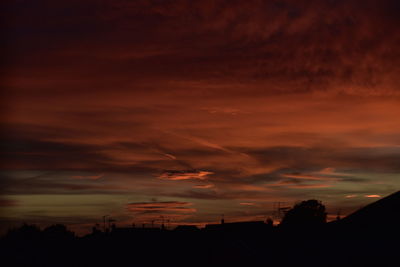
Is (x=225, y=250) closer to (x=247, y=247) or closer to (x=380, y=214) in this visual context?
(x=247, y=247)

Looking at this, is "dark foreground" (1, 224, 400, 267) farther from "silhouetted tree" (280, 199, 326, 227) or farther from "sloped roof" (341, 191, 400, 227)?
"silhouetted tree" (280, 199, 326, 227)

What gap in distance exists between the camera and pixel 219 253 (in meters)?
48.7

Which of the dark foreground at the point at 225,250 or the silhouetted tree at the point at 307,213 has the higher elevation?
the silhouetted tree at the point at 307,213

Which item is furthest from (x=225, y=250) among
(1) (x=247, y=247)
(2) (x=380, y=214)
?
(2) (x=380, y=214)

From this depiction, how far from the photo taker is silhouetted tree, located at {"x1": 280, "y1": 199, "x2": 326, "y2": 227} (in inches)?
4301

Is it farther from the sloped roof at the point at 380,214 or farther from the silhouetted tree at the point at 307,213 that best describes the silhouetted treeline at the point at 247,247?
the silhouetted tree at the point at 307,213

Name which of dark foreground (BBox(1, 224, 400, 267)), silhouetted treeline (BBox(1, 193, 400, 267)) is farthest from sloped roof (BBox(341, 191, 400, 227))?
dark foreground (BBox(1, 224, 400, 267))

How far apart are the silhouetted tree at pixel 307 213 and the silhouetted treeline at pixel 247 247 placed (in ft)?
99.4

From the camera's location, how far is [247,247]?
152 feet

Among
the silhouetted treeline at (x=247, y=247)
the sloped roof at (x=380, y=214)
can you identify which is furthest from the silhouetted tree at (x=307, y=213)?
the sloped roof at (x=380, y=214)

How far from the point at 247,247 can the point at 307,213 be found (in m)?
67.4

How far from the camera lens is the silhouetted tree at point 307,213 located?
10925 cm

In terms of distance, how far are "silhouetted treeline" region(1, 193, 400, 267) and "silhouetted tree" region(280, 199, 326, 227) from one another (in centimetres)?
3030

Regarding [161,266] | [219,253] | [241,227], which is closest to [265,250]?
[219,253]
